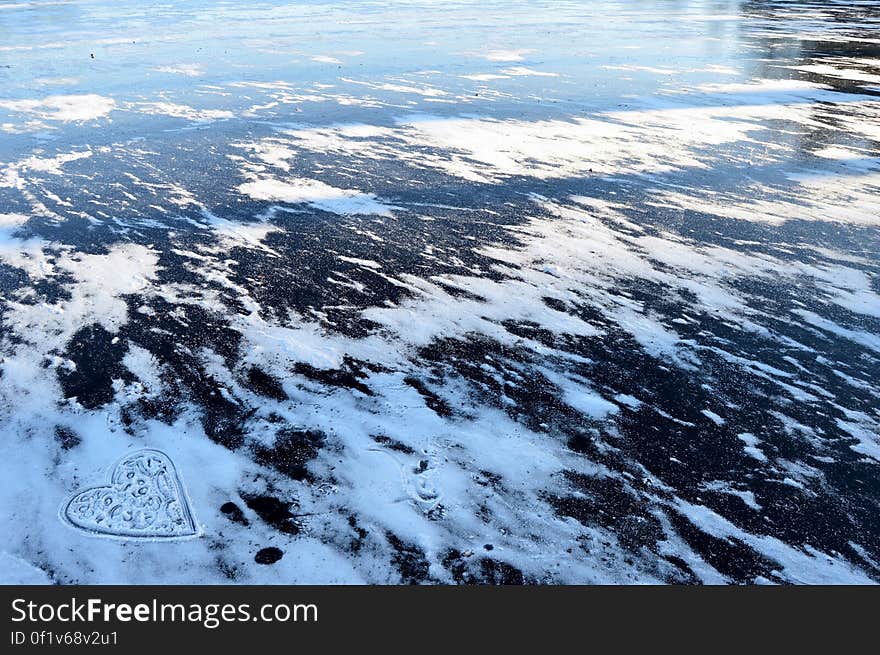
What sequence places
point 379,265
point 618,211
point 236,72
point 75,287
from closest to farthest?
1. point 75,287
2. point 379,265
3. point 618,211
4. point 236,72

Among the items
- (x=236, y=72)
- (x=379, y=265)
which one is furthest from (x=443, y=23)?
(x=379, y=265)

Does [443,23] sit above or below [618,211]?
above

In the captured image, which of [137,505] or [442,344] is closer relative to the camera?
[137,505]

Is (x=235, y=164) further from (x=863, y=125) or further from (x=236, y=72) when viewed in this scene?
(x=863, y=125)
